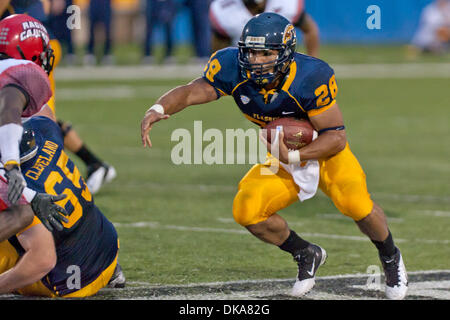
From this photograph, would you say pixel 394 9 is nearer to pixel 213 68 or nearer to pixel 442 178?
pixel 442 178

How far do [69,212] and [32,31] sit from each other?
1.10 meters

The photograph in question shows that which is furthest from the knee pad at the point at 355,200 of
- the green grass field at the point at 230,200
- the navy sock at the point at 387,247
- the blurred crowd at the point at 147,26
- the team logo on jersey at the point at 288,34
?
the blurred crowd at the point at 147,26

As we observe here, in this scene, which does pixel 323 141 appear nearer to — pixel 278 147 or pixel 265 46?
pixel 278 147

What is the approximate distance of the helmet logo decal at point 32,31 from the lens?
17.2 ft

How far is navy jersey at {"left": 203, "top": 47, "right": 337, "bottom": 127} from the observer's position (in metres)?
5.17

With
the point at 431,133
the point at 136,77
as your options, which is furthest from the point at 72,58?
the point at 431,133

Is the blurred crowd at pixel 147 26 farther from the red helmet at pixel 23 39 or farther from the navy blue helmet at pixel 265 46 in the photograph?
the navy blue helmet at pixel 265 46

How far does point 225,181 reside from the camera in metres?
8.93

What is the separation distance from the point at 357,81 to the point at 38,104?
14.4m

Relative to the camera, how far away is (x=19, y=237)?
4688 millimetres

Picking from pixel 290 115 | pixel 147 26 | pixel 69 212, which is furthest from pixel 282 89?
pixel 147 26

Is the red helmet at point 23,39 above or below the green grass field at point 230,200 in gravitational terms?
above

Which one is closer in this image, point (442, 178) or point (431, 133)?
point (442, 178)

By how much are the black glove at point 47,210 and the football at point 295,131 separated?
1291 mm
